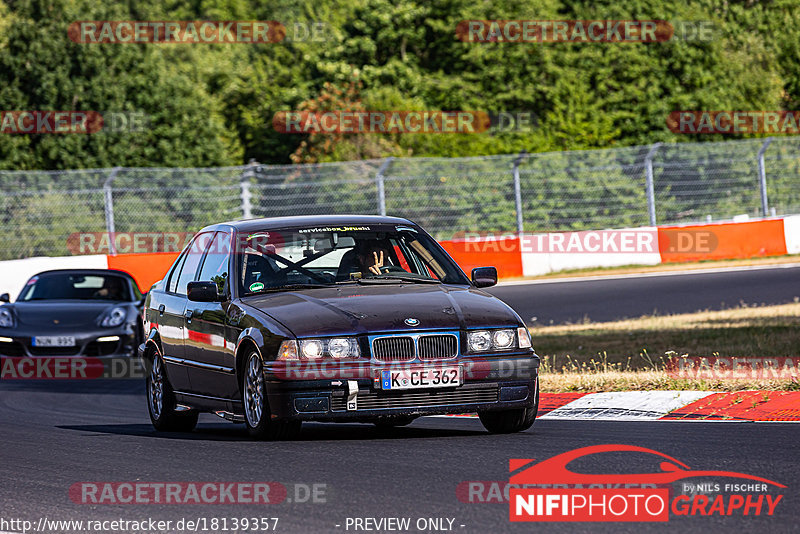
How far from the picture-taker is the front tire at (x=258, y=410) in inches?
321

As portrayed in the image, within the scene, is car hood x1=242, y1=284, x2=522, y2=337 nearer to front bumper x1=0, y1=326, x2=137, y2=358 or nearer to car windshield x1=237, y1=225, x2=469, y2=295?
car windshield x1=237, y1=225, x2=469, y2=295

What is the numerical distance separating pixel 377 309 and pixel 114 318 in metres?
8.21

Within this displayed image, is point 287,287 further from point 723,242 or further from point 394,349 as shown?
point 723,242

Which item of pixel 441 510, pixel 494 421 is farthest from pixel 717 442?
pixel 441 510

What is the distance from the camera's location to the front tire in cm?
816

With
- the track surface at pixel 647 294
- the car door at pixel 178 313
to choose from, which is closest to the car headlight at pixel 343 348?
the car door at pixel 178 313

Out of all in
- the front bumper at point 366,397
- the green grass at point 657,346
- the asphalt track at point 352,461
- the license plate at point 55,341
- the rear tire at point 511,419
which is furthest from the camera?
the license plate at point 55,341

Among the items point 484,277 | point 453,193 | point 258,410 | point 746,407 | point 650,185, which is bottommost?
point 746,407

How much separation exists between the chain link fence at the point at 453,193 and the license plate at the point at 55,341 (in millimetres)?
10782

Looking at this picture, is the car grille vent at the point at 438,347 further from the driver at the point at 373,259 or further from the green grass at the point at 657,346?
the green grass at the point at 657,346

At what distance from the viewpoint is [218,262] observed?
30.8 ft
